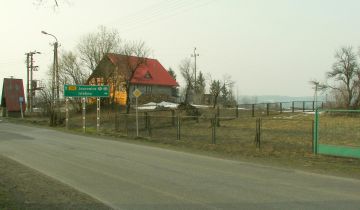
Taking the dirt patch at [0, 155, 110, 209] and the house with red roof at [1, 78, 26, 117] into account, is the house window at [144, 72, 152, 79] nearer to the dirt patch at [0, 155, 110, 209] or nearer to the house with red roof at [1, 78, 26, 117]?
the house with red roof at [1, 78, 26, 117]

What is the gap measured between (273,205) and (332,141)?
1043 cm

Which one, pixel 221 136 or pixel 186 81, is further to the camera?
pixel 186 81

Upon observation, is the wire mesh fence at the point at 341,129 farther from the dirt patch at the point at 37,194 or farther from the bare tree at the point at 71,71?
the bare tree at the point at 71,71

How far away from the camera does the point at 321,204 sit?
362 inches

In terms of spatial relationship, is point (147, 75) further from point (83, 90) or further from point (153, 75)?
point (83, 90)

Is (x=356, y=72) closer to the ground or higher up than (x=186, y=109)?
higher up

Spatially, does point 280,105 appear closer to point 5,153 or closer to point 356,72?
point 356,72

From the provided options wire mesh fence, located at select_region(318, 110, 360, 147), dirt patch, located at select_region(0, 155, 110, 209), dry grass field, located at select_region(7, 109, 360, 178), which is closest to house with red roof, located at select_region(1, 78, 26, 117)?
dry grass field, located at select_region(7, 109, 360, 178)

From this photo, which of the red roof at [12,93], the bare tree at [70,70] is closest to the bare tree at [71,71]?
the bare tree at [70,70]

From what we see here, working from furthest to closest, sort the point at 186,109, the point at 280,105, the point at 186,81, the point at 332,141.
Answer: the point at 186,81 → the point at 280,105 → the point at 186,109 → the point at 332,141

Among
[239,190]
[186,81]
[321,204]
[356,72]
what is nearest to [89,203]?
[239,190]

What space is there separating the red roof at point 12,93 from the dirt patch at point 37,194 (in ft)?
251

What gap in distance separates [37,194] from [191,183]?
3653 mm

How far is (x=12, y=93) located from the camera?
292 feet
